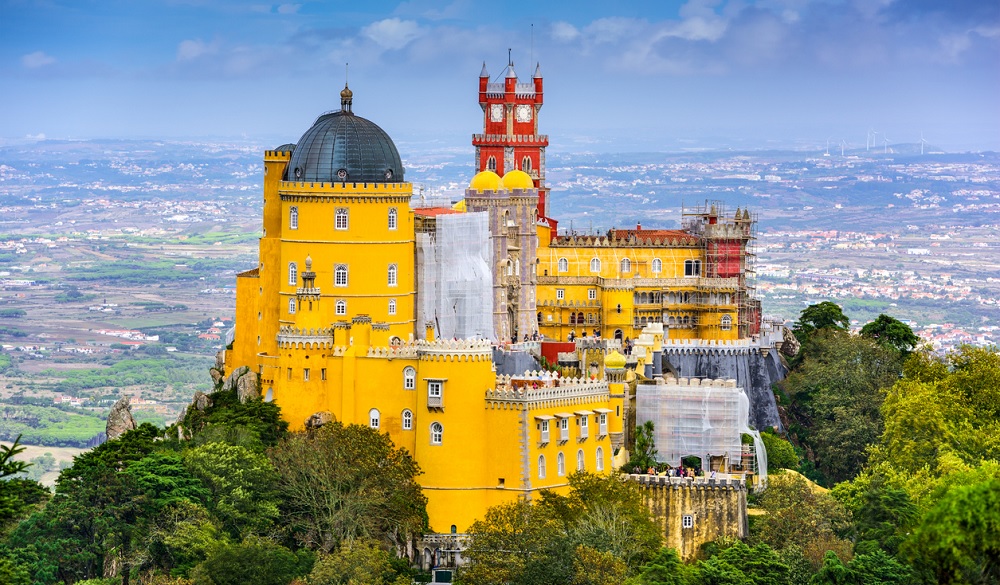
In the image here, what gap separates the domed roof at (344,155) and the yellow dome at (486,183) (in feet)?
38.4

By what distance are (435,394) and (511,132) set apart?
1964 inches

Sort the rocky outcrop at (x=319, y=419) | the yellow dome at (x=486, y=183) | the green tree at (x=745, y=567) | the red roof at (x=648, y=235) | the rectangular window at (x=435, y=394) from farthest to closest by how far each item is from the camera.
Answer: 1. the red roof at (x=648, y=235)
2. the yellow dome at (x=486, y=183)
3. the rocky outcrop at (x=319, y=419)
4. the rectangular window at (x=435, y=394)
5. the green tree at (x=745, y=567)

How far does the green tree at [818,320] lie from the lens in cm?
13590

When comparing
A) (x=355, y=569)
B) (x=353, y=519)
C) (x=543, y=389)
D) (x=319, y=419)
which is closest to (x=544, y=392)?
(x=543, y=389)

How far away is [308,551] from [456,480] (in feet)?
26.6

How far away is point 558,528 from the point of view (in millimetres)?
92188

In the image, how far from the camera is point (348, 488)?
317 feet

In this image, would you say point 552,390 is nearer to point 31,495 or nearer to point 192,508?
point 192,508

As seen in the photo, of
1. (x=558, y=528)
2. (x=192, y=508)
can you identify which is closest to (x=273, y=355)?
(x=192, y=508)

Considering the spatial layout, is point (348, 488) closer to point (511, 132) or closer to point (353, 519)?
point (353, 519)

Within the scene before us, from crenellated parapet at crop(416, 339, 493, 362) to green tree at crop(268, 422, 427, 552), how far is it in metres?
4.53

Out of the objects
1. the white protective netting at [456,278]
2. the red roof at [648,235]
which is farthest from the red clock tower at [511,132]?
the white protective netting at [456,278]

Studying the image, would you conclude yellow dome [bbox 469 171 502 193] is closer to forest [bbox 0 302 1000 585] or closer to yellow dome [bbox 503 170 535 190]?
yellow dome [bbox 503 170 535 190]

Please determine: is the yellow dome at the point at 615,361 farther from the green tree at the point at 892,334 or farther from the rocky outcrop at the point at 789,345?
the green tree at the point at 892,334
